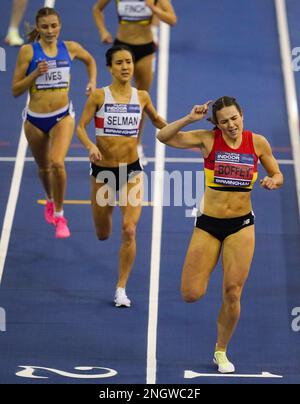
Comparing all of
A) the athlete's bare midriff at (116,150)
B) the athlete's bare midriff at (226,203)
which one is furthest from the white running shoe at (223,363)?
the athlete's bare midriff at (116,150)

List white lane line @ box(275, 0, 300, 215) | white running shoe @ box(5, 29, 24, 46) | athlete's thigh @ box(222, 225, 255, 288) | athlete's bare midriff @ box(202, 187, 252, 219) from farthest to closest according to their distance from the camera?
white running shoe @ box(5, 29, 24, 46)
white lane line @ box(275, 0, 300, 215)
athlete's bare midriff @ box(202, 187, 252, 219)
athlete's thigh @ box(222, 225, 255, 288)

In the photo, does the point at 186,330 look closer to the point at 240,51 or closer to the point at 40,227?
the point at 40,227

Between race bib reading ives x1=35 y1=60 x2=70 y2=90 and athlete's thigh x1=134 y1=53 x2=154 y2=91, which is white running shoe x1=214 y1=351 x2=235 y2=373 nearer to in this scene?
race bib reading ives x1=35 y1=60 x2=70 y2=90

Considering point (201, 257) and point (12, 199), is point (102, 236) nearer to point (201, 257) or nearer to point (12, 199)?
point (12, 199)

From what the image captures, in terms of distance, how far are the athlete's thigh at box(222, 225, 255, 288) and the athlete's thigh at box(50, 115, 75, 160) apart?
290 cm

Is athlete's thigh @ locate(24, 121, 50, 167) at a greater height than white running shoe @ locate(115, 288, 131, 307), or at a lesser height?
greater

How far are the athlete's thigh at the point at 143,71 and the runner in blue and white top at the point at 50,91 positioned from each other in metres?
1.50

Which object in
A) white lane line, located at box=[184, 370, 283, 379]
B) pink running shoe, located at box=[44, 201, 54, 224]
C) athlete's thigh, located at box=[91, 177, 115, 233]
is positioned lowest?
white lane line, located at box=[184, 370, 283, 379]

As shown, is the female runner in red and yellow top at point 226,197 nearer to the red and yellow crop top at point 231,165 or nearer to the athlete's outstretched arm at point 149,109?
the red and yellow crop top at point 231,165

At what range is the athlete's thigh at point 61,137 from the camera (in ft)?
46.9

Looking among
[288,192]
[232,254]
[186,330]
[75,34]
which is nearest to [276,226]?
Result: [288,192]

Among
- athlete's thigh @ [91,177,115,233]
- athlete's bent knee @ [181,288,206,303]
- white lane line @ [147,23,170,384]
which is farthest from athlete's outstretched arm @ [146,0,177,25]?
athlete's bent knee @ [181,288,206,303]

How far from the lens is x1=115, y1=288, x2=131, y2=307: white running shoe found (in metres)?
13.7

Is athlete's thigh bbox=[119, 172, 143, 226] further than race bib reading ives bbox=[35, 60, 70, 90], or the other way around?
race bib reading ives bbox=[35, 60, 70, 90]
